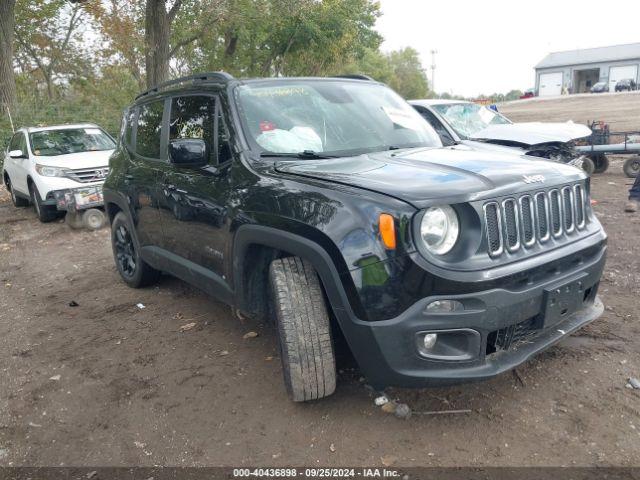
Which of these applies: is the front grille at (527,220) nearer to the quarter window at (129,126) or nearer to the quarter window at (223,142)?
the quarter window at (223,142)

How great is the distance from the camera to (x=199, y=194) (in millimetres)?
3686

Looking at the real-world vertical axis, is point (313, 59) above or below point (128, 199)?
above

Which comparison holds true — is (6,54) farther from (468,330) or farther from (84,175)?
(468,330)

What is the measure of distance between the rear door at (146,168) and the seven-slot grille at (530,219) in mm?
2737

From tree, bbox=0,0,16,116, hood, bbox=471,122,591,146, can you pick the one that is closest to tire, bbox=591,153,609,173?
hood, bbox=471,122,591,146

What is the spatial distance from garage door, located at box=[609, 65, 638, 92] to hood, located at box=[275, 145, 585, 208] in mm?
74054

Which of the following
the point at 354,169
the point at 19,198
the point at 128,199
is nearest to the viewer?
the point at 354,169

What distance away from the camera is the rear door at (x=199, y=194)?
3.50 m

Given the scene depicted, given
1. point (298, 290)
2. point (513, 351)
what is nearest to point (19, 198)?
point (298, 290)

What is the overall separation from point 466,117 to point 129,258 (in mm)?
5963

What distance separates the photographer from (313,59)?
2597 centimetres

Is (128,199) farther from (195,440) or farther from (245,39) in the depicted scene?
(245,39)

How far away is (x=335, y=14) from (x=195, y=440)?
2239 centimetres

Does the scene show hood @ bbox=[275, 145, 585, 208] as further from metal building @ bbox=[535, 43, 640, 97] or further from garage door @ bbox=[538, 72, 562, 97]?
garage door @ bbox=[538, 72, 562, 97]
